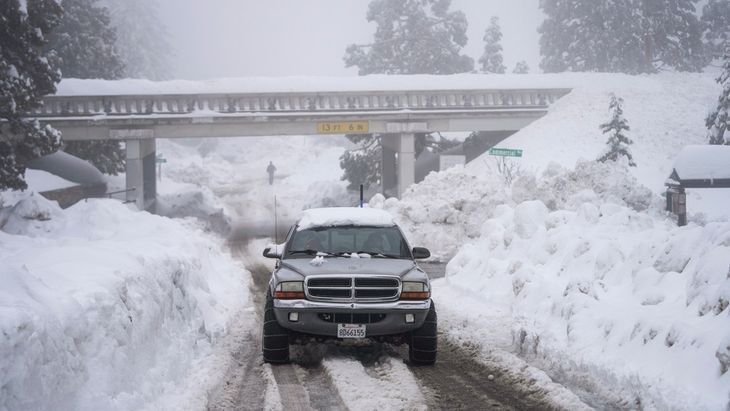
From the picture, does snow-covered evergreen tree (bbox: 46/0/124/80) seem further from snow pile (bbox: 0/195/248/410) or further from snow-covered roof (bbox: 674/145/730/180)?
snow-covered roof (bbox: 674/145/730/180)

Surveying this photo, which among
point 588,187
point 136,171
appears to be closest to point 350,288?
point 588,187

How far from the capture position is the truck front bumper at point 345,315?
8484mm

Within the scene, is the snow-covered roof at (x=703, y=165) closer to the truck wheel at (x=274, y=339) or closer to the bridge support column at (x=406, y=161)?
the bridge support column at (x=406, y=161)

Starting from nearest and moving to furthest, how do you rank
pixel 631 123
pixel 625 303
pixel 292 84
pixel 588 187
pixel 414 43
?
pixel 625 303, pixel 588 187, pixel 292 84, pixel 631 123, pixel 414 43

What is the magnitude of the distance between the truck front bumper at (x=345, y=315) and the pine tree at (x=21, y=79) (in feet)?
67.0

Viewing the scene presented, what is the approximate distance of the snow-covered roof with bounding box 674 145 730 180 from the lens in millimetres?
22516

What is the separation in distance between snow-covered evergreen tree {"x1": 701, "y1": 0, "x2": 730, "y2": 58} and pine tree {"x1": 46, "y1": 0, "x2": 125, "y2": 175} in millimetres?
53228

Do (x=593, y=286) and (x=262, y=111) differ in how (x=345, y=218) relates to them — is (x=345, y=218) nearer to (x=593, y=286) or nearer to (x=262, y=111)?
(x=593, y=286)

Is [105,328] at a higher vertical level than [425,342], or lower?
higher

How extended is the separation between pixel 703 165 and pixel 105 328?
2103 cm

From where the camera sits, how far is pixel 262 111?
121 feet

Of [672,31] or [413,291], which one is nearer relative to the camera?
[413,291]

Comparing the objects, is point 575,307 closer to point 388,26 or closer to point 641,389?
point 641,389

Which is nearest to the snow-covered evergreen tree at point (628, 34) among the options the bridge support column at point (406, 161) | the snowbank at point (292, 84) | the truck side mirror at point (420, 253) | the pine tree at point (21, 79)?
the snowbank at point (292, 84)
